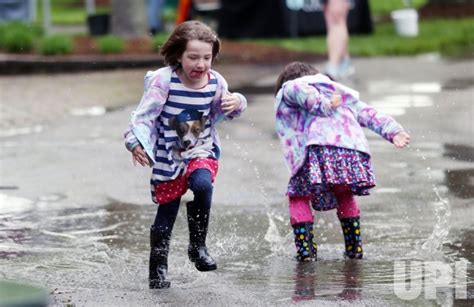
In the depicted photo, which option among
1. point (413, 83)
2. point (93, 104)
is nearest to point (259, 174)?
point (93, 104)

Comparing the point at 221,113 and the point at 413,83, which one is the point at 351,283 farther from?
the point at 413,83

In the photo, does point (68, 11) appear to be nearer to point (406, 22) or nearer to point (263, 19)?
point (263, 19)

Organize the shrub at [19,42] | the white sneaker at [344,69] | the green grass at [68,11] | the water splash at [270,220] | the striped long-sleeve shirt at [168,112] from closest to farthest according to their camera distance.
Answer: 1. the striped long-sleeve shirt at [168,112]
2. the water splash at [270,220]
3. the white sneaker at [344,69]
4. the shrub at [19,42]
5. the green grass at [68,11]

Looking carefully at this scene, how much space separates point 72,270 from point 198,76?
1.27 metres

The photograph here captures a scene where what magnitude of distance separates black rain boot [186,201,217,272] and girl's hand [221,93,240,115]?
1.64 feet

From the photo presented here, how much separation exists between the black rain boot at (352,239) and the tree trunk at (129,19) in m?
13.3

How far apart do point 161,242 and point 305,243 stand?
874 mm

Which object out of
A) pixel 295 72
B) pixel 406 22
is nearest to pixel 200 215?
pixel 295 72

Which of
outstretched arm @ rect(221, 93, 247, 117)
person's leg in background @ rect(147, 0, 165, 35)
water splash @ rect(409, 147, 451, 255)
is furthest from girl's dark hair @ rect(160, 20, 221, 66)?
person's leg in background @ rect(147, 0, 165, 35)

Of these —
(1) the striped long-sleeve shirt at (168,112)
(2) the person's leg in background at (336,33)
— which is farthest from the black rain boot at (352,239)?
(2) the person's leg in background at (336,33)

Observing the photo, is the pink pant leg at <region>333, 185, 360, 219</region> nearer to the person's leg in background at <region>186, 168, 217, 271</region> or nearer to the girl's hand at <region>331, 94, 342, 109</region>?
the girl's hand at <region>331, 94, 342, 109</region>

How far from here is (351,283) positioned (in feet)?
19.6

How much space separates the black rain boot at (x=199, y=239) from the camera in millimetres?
6082

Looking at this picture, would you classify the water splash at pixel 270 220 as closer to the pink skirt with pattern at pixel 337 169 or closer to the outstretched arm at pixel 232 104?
the pink skirt with pattern at pixel 337 169
